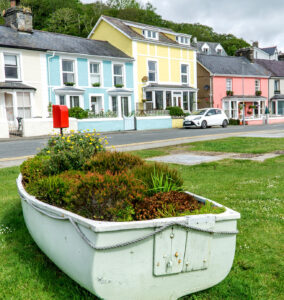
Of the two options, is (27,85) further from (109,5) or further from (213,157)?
(109,5)

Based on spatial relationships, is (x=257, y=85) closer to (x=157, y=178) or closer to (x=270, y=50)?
(x=270, y=50)

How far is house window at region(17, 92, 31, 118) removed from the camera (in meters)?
26.6

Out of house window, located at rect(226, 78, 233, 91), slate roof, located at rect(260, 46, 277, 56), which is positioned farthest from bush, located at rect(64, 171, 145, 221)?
slate roof, located at rect(260, 46, 277, 56)

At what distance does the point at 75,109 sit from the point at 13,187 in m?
19.3

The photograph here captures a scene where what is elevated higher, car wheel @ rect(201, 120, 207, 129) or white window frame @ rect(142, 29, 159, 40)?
white window frame @ rect(142, 29, 159, 40)

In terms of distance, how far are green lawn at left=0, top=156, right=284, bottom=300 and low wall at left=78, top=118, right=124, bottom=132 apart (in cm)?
1818

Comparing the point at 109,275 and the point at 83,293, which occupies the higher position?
the point at 109,275

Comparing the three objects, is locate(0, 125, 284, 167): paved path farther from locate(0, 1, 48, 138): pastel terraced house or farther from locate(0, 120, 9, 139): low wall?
locate(0, 1, 48, 138): pastel terraced house

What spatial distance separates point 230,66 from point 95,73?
23.8 m

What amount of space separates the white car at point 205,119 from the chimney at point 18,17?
1536 centimetres

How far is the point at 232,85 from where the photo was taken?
47906mm

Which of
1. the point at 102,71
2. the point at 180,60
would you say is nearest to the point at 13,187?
the point at 102,71

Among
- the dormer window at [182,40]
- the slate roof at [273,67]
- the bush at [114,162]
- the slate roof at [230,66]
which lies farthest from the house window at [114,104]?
the slate roof at [273,67]

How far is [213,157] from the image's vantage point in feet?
38.2
